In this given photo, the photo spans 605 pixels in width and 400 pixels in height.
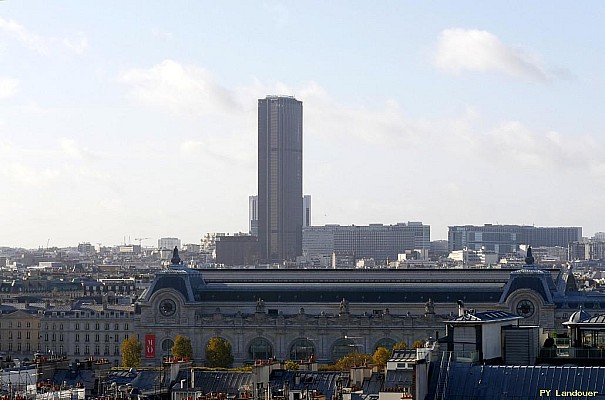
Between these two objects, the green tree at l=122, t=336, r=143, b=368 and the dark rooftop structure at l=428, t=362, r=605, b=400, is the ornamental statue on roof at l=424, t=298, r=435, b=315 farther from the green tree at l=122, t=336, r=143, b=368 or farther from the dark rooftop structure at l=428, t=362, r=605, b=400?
the dark rooftop structure at l=428, t=362, r=605, b=400

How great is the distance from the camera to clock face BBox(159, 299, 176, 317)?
142000 mm

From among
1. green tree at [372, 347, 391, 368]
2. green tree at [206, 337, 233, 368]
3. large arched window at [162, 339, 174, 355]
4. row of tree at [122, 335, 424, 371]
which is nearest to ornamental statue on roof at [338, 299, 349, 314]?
row of tree at [122, 335, 424, 371]

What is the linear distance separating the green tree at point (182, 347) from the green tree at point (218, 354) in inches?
50.3

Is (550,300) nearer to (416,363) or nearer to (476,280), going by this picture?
(476,280)

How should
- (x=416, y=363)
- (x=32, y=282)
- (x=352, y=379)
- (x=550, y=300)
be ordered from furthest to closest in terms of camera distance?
1. (x=32, y=282)
2. (x=550, y=300)
3. (x=352, y=379)
4. (x=416, y=363)

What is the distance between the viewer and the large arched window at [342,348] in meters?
136

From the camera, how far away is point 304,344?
5418 inches

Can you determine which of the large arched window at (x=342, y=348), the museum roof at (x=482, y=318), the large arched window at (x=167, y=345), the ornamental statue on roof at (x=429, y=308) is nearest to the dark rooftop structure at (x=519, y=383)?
the museum roof at (x=482, y=318)

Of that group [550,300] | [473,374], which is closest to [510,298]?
[550,300]

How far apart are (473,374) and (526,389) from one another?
1.31 m

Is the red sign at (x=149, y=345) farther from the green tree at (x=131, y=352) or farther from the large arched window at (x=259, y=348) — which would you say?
the large arched window at (x=259, y=348)

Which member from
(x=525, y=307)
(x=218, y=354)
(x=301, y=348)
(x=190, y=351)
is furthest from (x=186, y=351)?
(x=525, y=307)

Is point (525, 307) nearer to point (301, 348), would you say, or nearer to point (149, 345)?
point (301, 348)

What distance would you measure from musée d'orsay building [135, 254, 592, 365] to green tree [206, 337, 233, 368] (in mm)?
2367
